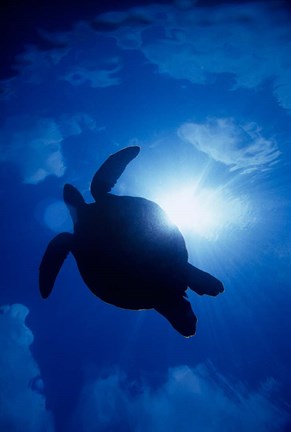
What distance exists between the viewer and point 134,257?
3025 mm

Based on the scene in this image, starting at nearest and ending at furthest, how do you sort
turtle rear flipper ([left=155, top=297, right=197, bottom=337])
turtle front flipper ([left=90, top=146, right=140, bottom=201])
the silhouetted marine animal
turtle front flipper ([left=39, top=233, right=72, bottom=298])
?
the silhouetted marine animal
turtle rear flipper ([left=155, top=297, right=197, bottom=337])
turtle front flipper ([left=39, top=233, right=72, bottom=298])
turtle front flipper ([left=90, top=146, right=140, bottom=201])

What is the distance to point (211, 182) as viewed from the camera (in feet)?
44.7

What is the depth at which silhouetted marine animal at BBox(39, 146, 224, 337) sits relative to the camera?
306cm

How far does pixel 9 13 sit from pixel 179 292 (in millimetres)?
7748

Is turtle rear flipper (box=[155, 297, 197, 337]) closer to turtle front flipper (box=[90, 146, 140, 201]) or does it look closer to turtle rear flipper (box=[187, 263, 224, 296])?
turtle rear flipper (box=[187, 263, 224, 296])

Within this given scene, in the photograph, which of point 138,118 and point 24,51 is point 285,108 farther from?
point 24,51

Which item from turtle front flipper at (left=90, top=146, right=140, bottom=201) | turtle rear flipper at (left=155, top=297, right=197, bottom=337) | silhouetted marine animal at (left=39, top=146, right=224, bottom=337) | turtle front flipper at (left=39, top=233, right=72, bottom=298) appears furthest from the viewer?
turtle front flipper at (left=90, top=146, right=140, bottom=201)

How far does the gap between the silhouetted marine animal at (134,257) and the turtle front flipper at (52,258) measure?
16mm

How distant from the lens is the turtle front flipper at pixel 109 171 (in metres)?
3.87

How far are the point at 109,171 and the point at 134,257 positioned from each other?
1.61m

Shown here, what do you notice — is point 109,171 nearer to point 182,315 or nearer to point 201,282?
point 201,282

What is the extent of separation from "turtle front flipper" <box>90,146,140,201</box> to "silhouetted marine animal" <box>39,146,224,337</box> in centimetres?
23

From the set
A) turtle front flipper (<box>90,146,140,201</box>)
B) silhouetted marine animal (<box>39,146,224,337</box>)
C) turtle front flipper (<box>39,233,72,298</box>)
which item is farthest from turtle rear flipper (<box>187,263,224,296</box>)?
turtle front flipper (<box>39,233,72,298</box>)

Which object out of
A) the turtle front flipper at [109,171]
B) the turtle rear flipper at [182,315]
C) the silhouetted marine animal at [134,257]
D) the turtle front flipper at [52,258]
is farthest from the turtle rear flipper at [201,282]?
the turtle front flipper at [52,258]
